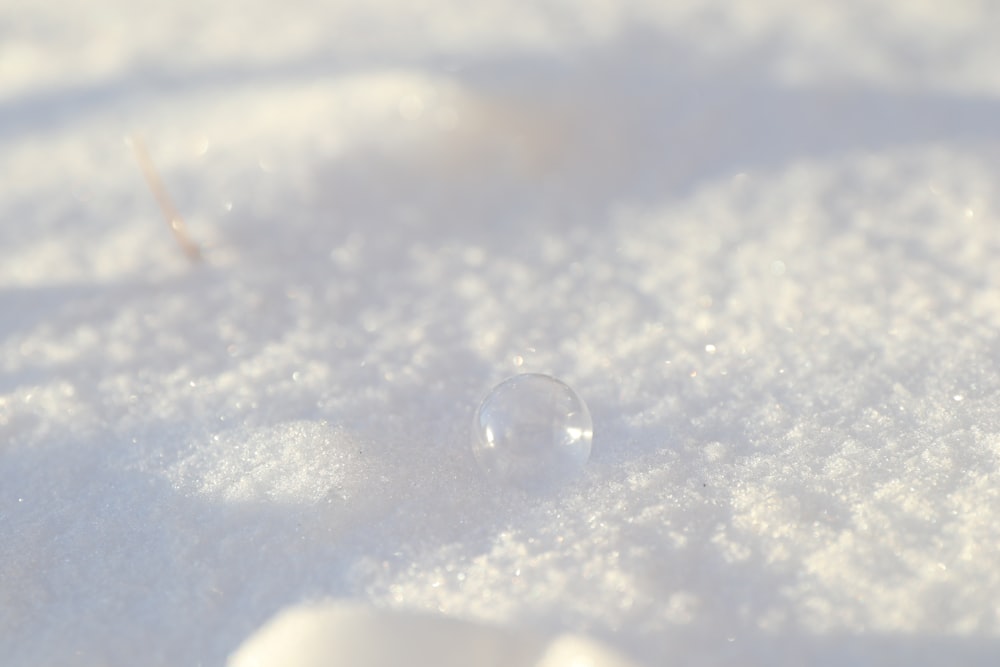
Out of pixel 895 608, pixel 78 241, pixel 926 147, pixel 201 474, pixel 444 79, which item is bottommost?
pixel 895 608

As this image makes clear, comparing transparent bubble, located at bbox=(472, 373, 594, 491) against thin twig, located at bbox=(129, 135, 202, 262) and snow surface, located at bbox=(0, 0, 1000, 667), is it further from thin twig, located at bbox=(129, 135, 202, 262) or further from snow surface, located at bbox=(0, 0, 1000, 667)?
thin twig, located at bbox=(129, 135, 202, 262)

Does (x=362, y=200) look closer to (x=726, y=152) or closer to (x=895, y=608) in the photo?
(x=726, y=152)

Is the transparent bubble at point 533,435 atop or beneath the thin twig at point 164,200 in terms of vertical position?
beneath

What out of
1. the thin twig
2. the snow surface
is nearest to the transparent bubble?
the snow surface

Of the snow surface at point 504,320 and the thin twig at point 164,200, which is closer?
the snow surface at point 504,320

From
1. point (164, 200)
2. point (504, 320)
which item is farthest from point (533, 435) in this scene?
point (164, 200)

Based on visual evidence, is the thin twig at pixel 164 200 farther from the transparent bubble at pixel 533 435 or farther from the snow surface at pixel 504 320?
the transparent bubble at pixel 533 435

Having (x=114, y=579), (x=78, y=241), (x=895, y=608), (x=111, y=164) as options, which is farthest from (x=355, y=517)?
(x=111, y=164)

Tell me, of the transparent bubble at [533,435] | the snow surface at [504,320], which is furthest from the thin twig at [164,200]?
the transparent bubble at [533,435]
